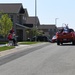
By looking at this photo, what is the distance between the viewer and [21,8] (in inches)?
2840

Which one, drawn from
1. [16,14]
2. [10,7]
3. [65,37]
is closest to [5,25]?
[16,14]

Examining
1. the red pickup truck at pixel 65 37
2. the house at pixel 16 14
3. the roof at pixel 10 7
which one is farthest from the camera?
the roof at pixel 10 7

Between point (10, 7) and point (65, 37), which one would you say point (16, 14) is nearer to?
point (10, 7)

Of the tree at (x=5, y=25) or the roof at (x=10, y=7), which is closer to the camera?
the tree at (x=5, y=25)

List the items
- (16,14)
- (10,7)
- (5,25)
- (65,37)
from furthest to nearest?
1. (10,7)
2. (16,14)
3. (5,25)
4. (65,37)

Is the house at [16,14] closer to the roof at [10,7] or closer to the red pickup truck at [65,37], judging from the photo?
the roof at [10,7]

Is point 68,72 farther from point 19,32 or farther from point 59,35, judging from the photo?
point 19,32

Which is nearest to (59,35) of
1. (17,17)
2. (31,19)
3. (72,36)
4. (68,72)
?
(72,36)

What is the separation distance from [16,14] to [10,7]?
2651mm

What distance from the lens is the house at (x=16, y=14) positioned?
220 feet

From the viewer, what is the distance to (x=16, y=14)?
2650 inches

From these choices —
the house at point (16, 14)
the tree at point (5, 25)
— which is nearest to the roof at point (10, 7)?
the house at point (16, 14)

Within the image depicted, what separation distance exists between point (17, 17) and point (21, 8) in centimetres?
255

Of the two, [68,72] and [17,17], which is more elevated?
[17,17]
